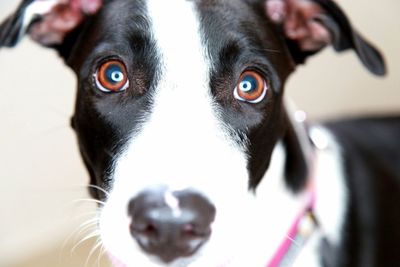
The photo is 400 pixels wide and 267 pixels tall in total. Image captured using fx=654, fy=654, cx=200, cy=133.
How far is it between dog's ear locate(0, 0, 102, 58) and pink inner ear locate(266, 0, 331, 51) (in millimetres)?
475

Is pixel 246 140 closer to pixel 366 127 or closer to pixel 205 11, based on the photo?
pixel 205 11

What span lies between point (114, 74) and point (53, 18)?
0.34m

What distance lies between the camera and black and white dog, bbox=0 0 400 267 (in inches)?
53.8

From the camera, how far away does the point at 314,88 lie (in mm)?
3320

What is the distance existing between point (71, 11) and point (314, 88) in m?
1.83

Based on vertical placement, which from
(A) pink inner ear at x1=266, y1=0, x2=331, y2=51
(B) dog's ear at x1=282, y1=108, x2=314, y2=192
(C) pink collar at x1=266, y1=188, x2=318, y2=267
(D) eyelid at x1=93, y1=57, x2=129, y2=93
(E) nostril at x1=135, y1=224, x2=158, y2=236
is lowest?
(C) pink collar at x1=266, y1=188, x2=318, y2=267

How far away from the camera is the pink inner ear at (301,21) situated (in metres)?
1.76

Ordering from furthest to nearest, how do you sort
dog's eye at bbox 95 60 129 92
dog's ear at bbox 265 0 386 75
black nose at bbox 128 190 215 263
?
dog's ear at bbox 265 0 386 75 → dog's eye at bbox 95 60 129 92 → black nose at bbox 128 190 215 263

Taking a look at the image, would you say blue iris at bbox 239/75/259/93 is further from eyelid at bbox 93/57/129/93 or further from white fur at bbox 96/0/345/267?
eyelid at bbox 93/57/129/93

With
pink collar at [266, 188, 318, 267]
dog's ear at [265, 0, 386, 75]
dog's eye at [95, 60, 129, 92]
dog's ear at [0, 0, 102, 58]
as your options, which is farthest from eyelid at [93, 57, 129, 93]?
pink collar at [266, 188, 318, 267]

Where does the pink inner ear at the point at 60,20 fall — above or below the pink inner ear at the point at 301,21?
below

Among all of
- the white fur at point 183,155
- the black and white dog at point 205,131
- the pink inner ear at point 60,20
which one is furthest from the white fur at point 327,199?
the pink inner ear at point 60,20

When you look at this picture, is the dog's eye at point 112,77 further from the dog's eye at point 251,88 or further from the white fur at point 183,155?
the dog's eye at point 251,88

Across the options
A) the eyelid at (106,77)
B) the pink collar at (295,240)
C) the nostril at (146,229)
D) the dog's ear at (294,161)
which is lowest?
the pink collar at (295,240)
